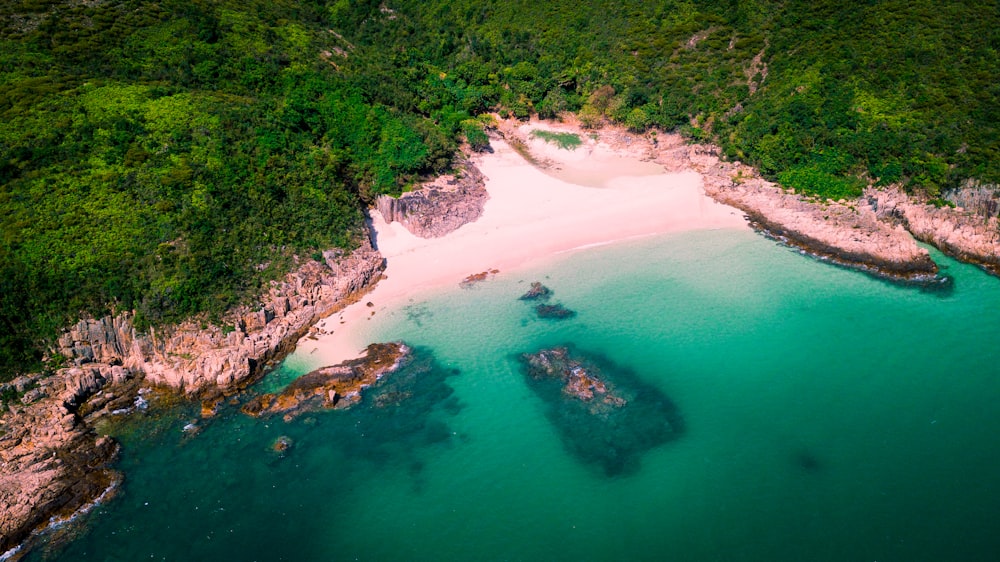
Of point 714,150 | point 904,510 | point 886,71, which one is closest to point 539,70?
point 714,150

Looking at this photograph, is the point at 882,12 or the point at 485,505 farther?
the point at 882,12

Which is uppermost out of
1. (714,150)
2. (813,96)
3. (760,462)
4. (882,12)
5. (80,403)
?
(882,12)

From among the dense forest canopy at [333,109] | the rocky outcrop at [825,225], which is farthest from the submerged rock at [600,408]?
the rocky outcrop at [825,225]

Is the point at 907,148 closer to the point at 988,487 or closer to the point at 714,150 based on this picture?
the point at 714,150

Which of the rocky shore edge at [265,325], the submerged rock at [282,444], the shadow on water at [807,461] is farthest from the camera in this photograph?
the submerged rock at [282,444]

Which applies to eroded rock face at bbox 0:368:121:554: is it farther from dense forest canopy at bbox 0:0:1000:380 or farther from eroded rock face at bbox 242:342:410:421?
eroded rock face at bbox 242:342:410:421

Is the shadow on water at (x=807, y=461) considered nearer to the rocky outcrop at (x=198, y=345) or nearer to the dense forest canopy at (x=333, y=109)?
the dense forest canopy at (x=333, y=109)

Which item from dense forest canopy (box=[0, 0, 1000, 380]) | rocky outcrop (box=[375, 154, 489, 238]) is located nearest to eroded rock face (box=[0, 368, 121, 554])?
dense forest canopy (box=[0, 0, 1000, 380])
